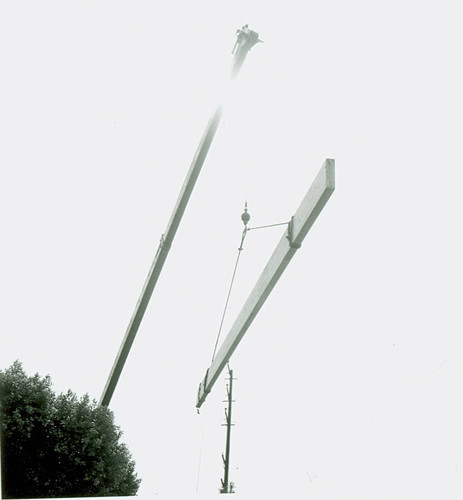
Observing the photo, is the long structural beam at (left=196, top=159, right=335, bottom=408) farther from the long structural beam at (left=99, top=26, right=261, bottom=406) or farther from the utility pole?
the utility pole

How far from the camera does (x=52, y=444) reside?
7840 millimetres

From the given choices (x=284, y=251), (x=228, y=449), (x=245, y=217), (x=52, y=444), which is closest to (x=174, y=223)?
(x=245, y=217)

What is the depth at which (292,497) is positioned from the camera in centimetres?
333

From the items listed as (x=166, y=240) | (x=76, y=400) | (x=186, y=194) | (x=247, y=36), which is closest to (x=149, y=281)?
(x=166, y=240)

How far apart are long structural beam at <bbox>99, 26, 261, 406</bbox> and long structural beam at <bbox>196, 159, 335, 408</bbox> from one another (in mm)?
2451

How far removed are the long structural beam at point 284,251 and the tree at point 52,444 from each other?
134 inches

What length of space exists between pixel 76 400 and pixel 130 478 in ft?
6.27

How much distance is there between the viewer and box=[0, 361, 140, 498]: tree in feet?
24.5

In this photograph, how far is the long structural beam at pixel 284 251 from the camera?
3.37 meters

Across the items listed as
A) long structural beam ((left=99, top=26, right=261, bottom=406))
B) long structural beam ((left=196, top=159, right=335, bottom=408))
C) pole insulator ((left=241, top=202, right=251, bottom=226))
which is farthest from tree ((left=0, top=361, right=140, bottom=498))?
pole insulator ((left=241, top=202, right=251, bottom=226))

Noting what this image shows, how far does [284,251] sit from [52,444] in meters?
5.93

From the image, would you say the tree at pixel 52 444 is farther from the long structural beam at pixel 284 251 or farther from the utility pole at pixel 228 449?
the utility pole at pixel 228 449

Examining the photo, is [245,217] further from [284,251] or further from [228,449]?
[228,449]

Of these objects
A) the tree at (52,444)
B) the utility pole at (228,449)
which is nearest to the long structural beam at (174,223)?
the tree at (52,444)
